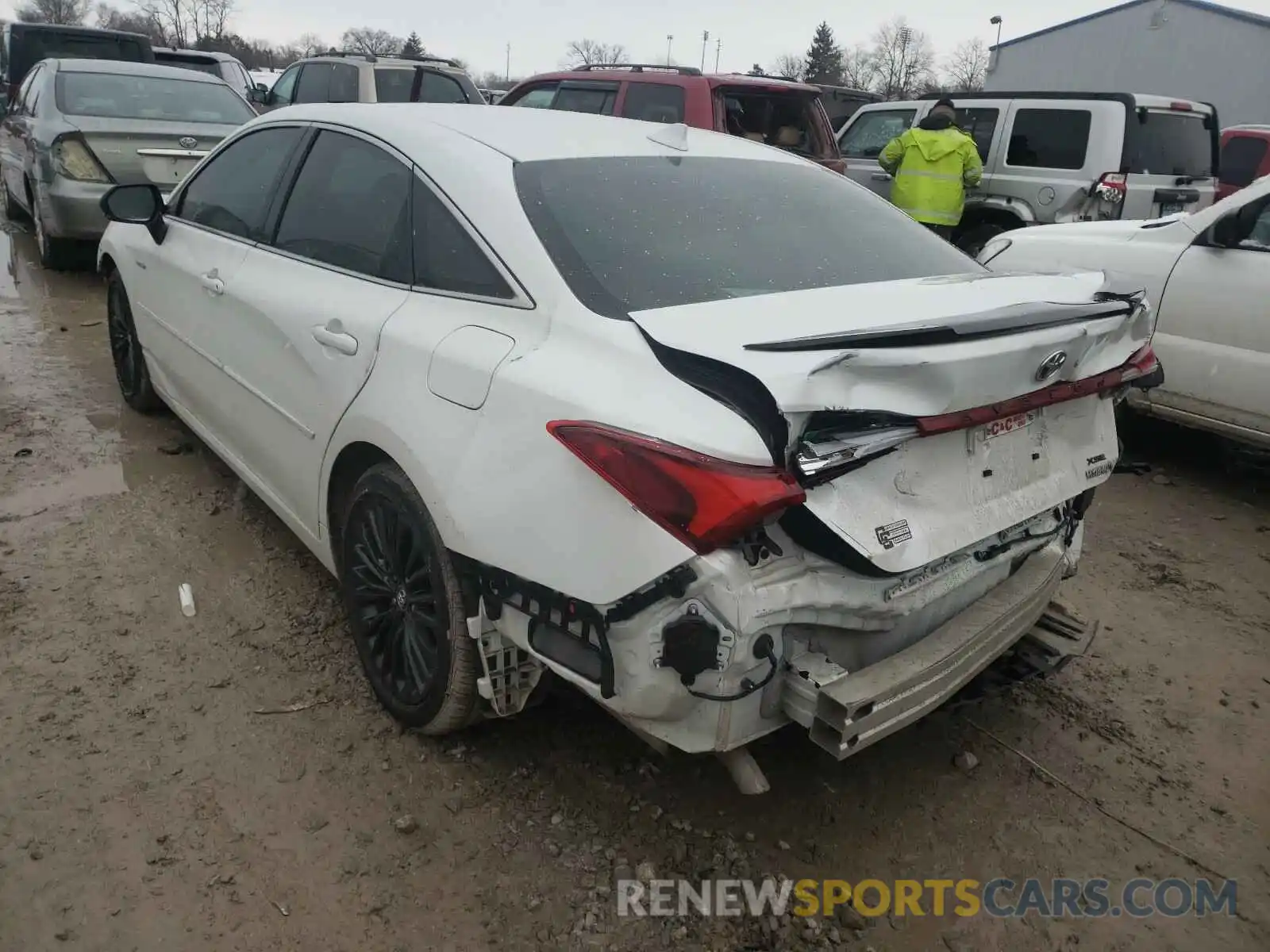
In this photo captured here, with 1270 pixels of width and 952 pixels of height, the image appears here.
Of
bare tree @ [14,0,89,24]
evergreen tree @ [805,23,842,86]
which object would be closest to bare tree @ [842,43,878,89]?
evergreen tree @ [805,23,842,86]

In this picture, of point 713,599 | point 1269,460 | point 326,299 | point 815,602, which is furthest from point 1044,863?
point 1269,460

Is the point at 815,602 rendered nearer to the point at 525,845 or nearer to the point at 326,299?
the point at 525,845

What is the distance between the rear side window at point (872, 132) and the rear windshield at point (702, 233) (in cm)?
729

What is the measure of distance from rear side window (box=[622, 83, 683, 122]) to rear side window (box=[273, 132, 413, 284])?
181 inches

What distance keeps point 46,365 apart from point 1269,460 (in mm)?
7120

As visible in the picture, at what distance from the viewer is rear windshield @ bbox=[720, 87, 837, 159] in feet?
24.0

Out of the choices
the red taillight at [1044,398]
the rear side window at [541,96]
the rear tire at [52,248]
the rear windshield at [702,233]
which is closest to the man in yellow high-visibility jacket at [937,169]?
the rear side window at [541,96]

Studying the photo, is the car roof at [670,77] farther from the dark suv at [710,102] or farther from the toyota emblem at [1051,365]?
the toyota emblem at [1051,365]

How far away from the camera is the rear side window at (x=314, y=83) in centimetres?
1070

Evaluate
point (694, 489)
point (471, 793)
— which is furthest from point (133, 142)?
point (694, 489)

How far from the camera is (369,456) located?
101 inches

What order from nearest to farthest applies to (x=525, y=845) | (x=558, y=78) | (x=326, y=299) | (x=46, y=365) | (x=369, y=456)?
(x=525, y=845) → (x=369, y=456) → (x=326, y=299) → (x=46, y=365) → (x=558, y=78)

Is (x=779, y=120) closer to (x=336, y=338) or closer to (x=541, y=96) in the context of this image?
(x=541, y=96)

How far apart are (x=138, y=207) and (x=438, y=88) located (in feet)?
23.8
